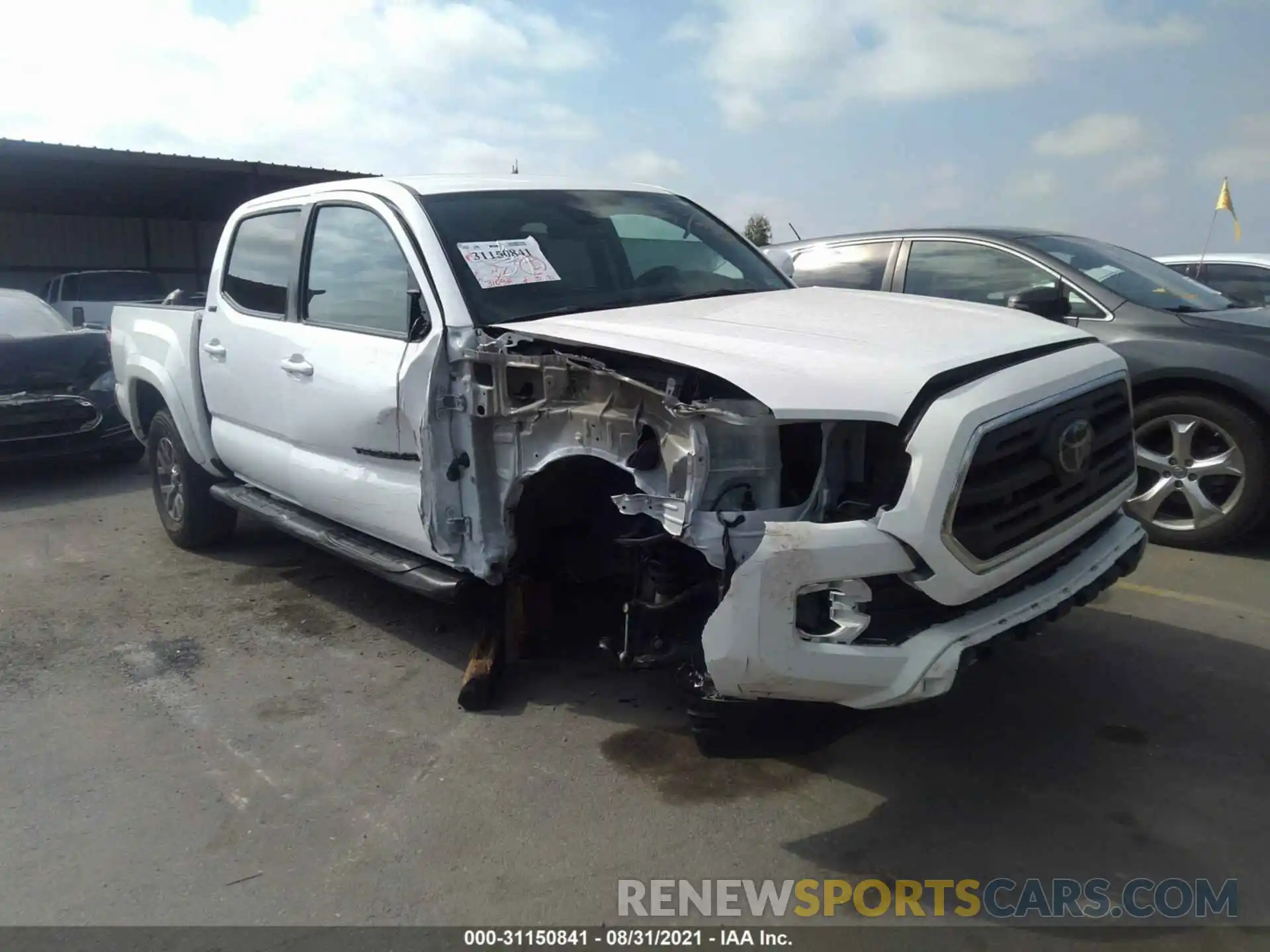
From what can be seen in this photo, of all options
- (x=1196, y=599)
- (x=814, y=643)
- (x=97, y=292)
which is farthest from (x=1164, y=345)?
(x=97, y=292)

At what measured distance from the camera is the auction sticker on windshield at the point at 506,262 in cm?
373

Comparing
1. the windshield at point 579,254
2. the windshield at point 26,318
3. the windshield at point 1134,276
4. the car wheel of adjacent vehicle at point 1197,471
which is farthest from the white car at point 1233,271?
the windshield at point 26,318

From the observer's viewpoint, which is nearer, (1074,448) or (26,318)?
(1074,448)

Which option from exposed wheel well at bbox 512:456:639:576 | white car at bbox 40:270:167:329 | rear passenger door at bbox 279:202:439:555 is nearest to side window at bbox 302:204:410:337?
rear passenger door at bbox 279:202:439:555

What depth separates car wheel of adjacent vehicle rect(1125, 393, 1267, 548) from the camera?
4.94 meters

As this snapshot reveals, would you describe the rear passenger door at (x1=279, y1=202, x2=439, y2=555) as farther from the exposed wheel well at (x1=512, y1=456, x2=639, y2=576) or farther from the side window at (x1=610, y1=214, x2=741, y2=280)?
the side window at (x1=610, y1=214, x2=741, y2=280)

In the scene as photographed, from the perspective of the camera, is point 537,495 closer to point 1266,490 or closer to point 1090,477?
point 1090,477

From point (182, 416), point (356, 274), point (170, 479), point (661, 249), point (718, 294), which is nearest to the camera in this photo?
point (718, 294)

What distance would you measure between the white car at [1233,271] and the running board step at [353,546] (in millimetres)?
7379

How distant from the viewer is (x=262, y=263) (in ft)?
16.5

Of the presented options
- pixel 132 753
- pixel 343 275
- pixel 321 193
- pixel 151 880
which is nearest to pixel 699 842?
pixel 151 880

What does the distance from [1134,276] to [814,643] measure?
14.1ft

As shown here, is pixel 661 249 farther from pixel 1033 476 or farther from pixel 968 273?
pixel 968 273

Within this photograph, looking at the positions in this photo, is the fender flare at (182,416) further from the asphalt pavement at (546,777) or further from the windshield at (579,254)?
the windshield at (579,254)
